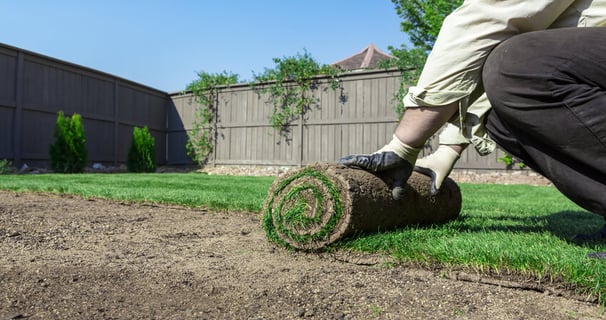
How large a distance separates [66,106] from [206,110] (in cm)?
360

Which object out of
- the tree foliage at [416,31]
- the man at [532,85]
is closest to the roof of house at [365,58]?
the tree foliage at [416,31]

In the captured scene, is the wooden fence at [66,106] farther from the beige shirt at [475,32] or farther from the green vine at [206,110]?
the beige shirt at [475,32]

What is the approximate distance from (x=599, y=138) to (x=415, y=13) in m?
13.7

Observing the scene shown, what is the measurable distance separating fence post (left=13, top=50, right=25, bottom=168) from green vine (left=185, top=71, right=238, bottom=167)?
14.0ft

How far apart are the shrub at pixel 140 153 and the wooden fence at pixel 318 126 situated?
5.27ft

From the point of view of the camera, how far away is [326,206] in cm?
195

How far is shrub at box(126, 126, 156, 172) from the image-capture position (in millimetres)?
11312

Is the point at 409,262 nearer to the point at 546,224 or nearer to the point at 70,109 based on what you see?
the point at 546,224

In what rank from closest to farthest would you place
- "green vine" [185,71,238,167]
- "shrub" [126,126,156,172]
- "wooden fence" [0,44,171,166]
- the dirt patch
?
the dirt patch, "wooden fence" [0,44,171,166], "shrub" [126,126,156,172], "green vine" [185,71,238,167]

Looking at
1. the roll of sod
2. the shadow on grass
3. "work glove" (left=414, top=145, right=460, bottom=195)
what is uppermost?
"work glove" (left=414, top=145, right=460, bottom=195)

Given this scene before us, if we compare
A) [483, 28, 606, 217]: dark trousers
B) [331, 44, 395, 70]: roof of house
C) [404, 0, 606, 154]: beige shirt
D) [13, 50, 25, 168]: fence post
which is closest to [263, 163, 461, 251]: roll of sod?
[404, 0, 606, 154]: beige shirt

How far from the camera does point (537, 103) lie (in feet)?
5.00

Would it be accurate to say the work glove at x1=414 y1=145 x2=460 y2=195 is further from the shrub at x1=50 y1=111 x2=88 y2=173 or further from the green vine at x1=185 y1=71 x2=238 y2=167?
the green vine at x1=185 y1=71 x2=238 y2=167

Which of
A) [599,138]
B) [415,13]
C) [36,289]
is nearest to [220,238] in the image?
[36,289]
